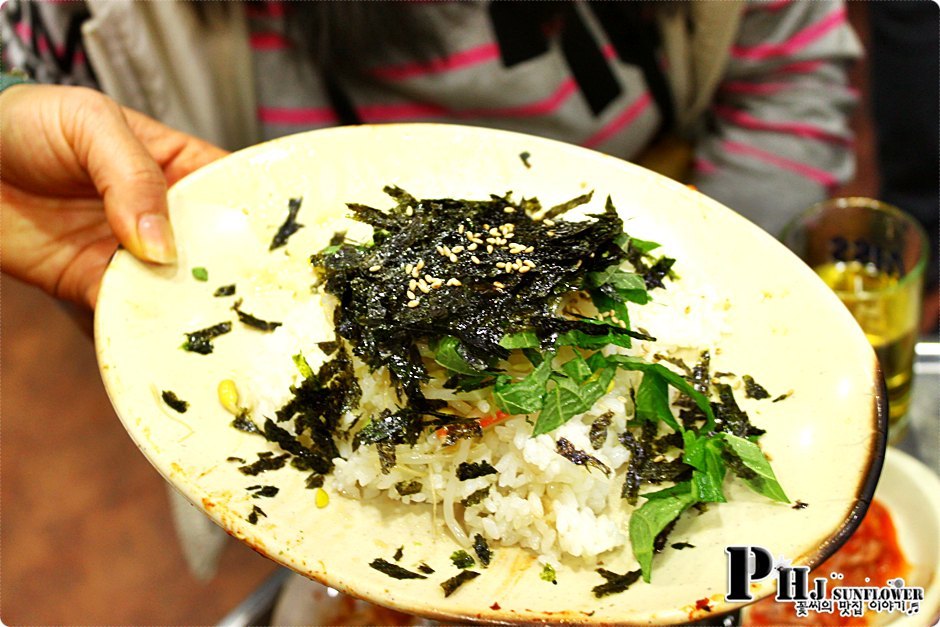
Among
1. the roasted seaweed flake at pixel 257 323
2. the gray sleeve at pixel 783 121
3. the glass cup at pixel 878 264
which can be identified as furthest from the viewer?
the gray sleeve at pixel 783 121

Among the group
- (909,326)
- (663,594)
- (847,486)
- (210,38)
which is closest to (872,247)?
(909,326)

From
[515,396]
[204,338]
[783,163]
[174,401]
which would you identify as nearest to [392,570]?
[515,396]

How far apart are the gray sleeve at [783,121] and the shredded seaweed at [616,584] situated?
5.96 ft

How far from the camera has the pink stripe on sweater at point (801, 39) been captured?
2.53 m

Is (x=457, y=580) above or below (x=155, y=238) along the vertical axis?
below

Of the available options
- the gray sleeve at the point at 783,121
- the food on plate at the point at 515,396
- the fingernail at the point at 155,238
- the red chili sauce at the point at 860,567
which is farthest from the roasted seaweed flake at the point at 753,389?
the gray sleeve at the point at 783,121

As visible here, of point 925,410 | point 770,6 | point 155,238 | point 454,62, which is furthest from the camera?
point 770,6

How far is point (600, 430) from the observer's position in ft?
4.17

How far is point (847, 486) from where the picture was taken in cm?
112

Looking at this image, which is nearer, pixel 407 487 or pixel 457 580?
pixel 457 580

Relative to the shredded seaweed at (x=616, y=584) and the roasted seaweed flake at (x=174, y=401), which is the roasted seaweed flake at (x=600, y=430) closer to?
the shredded seaweed at (x=616, y=584)

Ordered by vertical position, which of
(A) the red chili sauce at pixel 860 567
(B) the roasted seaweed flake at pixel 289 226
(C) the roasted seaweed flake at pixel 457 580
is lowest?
(A) the red chili sauce at pixel 860 567

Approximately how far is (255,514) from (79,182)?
40.3 inches

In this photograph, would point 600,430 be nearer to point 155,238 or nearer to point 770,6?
point 155,238
